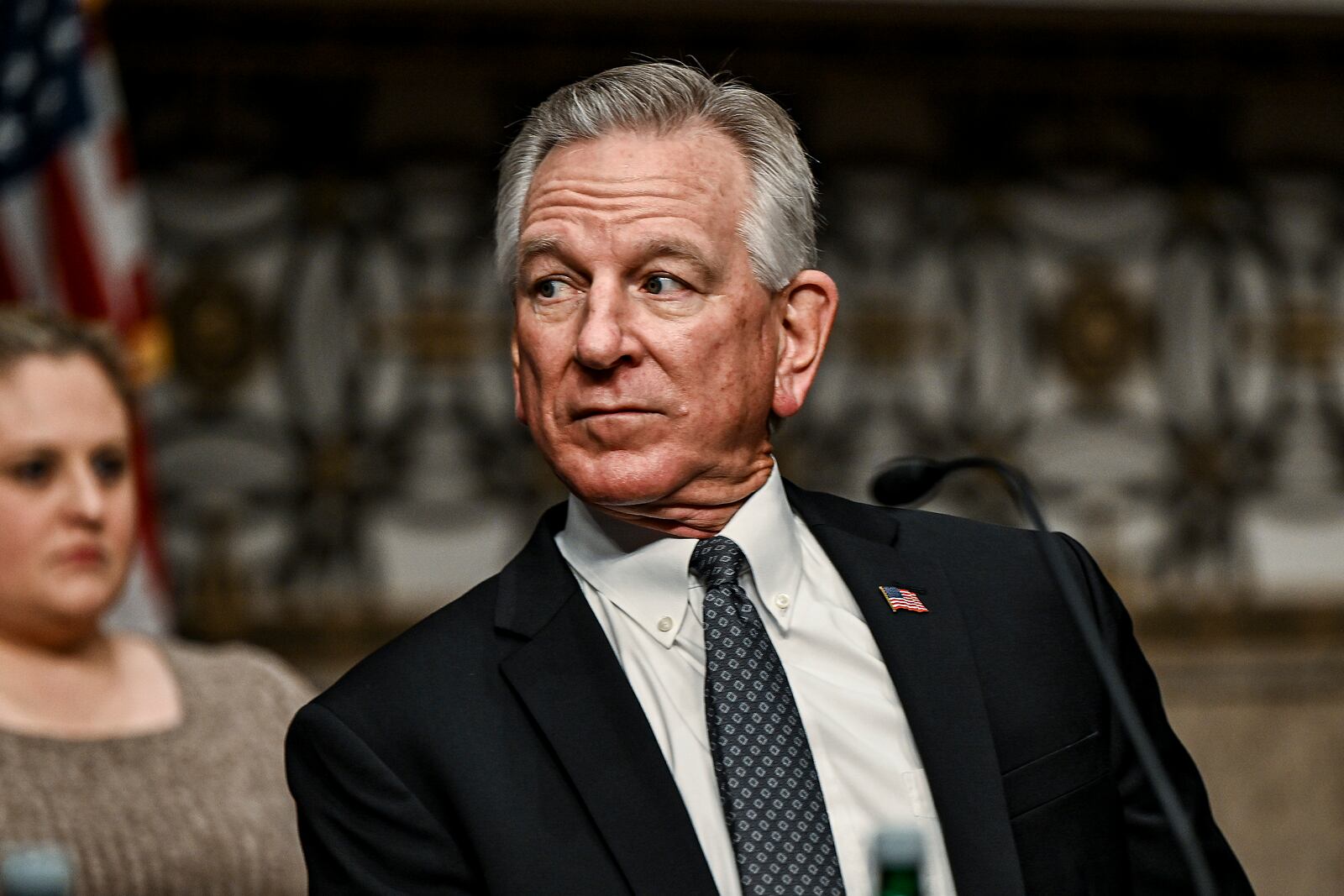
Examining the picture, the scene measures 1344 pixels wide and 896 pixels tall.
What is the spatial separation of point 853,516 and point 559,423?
45 centimetres

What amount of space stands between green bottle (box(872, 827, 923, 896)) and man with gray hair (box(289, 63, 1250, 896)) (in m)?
0.36

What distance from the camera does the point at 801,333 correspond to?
2.12 meters

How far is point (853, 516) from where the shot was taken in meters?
2.23

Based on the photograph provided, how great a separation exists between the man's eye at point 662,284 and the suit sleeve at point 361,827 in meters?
0.54

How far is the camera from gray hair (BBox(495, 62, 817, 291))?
2.00 metres

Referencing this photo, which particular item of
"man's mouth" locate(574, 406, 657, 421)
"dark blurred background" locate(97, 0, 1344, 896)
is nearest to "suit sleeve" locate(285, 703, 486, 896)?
"man's mouth" locate(574, 406, 657, 421)

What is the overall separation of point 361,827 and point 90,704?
1654 mm

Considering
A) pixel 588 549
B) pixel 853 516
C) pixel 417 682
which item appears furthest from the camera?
pixel 853 516

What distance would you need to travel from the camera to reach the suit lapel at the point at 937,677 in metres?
1.88

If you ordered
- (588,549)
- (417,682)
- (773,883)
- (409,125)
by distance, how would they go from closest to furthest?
(773,883) < (417,682) < (588,549) < (409,125)

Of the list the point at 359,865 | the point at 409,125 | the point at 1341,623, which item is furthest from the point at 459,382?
the point at 359,865

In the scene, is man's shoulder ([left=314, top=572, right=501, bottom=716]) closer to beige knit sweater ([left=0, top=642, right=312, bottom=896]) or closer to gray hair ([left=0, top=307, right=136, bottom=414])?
beige knit sweater ([left=0, top=642, right=312, bottom=896])

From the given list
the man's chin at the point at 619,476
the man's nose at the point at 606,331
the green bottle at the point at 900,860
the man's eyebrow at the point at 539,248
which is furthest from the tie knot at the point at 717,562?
the green bottle at the point at 900,860

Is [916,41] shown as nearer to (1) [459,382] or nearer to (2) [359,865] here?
(1) [459,382]
